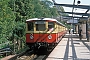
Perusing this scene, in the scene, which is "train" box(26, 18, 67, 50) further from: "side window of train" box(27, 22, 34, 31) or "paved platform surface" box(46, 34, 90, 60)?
"paved platform surface" box(46, 34, 90, 60)

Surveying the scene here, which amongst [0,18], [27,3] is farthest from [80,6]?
[0,18]

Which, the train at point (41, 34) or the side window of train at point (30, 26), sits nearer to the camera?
the train at point (41, 34)

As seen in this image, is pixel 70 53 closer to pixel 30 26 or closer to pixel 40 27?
pixel 40 27

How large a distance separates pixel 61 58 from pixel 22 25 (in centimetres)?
1420

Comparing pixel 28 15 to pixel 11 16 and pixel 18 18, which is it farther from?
pixel 11 16

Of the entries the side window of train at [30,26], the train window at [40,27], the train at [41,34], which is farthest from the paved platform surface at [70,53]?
the side window of train at [30,26]

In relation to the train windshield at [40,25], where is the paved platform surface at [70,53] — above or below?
below

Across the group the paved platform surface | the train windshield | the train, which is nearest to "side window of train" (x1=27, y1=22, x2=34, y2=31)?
Answer: the train

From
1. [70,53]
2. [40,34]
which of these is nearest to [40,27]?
[40,34]

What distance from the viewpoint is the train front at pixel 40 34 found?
19.0 meters

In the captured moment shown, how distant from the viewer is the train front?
19.0 m

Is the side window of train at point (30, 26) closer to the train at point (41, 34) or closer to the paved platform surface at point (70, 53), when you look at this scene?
the train at point (41, 34)

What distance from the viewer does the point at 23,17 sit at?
30.9 m

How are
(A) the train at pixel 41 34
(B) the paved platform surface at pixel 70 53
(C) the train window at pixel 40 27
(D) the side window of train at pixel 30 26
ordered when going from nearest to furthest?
1. (B) the paved platform surface at pixel 70 53
2. (A) the train at pixel 41 34
3. (C) the train window at pixel 40 27
4. (D) the side window of train at pixel 30 26
